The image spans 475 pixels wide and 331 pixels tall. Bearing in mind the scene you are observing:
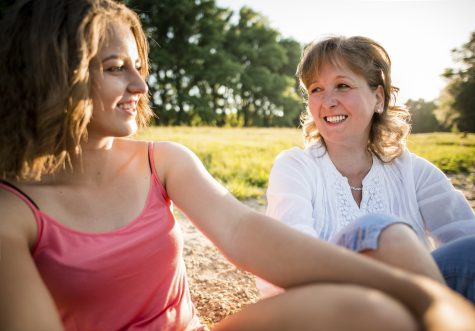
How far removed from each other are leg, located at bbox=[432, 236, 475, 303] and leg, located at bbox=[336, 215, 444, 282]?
1.23 feet

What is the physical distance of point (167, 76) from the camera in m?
28.0

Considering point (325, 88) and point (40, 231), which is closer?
point (40, 231)

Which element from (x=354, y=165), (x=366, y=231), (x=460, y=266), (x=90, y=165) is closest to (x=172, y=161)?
(x=90, y=165)

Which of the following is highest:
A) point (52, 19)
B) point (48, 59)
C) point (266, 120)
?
point (52, 19)

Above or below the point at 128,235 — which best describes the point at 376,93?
above

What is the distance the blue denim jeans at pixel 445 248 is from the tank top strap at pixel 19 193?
3.83 feet

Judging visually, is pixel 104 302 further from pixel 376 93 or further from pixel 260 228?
pixel 376 93

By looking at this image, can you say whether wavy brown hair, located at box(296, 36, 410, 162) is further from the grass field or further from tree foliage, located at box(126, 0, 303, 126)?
tree foliage, located at box(126, 0, 303, 126)

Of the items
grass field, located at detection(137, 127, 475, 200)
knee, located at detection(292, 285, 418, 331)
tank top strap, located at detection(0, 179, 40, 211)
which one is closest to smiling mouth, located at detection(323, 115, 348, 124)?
knee, located at detection(292, 285, 418, 331)

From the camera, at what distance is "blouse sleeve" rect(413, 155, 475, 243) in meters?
2.38

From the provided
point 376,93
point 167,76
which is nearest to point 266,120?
point 167,76

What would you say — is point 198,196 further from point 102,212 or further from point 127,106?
point 127,106

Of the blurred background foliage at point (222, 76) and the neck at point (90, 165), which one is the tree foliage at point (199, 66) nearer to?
the blurred background foliage at point (222, 76)

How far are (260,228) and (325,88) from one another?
4.99 ft
